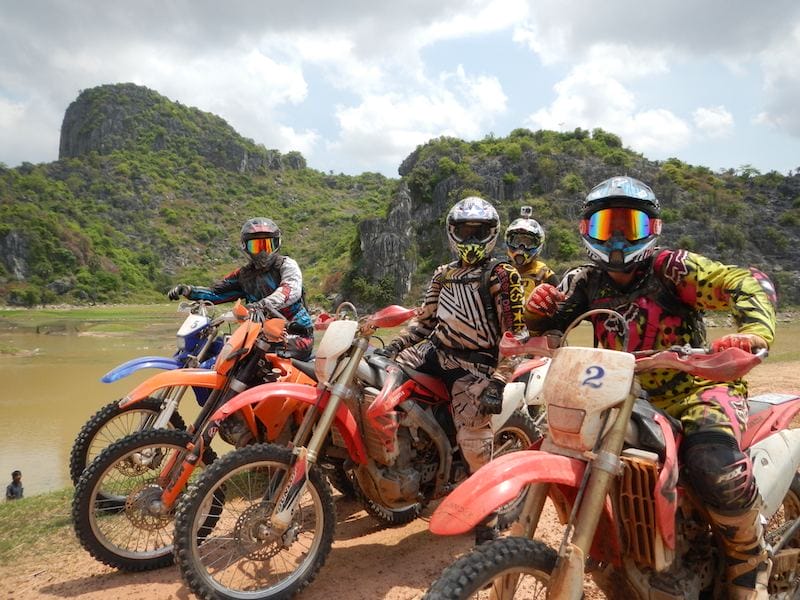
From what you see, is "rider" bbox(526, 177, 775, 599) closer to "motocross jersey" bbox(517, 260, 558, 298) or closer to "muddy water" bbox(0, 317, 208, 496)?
"motocross jersey" bbox(517, 260, 558, 298)

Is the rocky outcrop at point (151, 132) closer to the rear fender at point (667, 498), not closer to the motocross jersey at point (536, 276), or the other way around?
the motocross jersey at point (536, 276)

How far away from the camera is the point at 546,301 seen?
10.1ft

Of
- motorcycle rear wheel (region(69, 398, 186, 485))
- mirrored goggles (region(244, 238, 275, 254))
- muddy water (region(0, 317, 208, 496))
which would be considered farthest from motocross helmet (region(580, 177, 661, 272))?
muddy water (region(0, 317, 208, 496))

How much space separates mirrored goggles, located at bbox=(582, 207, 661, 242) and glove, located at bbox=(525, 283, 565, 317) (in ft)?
1.35

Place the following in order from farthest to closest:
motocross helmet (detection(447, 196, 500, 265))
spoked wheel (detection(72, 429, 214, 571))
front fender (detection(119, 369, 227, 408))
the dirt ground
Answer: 1. front fender (detection(119, 369, 227, 408))
2. motocross helmet (detection(447, 196, 500, 265))
3. spoked wheel (detection(72, 429, 214, 571))
4. the dirt ground

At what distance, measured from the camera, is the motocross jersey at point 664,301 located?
8.35 feet

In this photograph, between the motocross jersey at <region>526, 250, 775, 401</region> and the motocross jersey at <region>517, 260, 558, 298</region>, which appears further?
the motocross jersey at <region>517, 260, 558, 298</region>

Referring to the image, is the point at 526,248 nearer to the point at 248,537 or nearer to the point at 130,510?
the point at 248,537

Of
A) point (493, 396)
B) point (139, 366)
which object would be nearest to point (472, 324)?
point (493, 396)

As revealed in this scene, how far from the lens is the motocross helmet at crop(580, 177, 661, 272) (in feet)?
8.92

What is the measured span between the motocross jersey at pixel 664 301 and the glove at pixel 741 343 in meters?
0.34

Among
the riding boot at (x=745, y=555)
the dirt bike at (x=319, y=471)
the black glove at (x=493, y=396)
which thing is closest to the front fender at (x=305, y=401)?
the dirt bike at (x=319, y=471)

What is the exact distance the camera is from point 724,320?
33.9 metres

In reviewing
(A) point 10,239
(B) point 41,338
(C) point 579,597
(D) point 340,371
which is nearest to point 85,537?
(D) point 340,371
